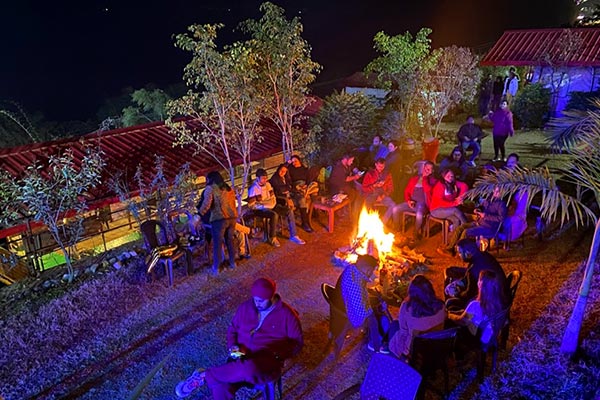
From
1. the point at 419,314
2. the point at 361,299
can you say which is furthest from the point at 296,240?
the point at 419,314

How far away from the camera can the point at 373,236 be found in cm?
752

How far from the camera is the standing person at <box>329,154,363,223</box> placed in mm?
9164

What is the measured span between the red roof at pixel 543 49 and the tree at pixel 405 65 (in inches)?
277

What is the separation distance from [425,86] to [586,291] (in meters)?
9.23

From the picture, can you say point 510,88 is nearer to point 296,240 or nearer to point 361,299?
point 296,240

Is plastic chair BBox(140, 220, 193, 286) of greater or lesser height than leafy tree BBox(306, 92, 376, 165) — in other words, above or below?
below

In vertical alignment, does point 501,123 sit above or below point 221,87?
below

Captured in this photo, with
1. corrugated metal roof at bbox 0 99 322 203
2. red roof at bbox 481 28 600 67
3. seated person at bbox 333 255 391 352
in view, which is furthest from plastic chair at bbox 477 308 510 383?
red roof at bbox 481 28 600 67

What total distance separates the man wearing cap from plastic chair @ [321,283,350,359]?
30.8 inches

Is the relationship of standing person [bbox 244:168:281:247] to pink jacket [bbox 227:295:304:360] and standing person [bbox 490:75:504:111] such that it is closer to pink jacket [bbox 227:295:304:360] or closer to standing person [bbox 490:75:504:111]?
pink jacket [bbox 227:295:304:360]

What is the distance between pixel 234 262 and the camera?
7812 mm

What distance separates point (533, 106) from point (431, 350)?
14.2 meters

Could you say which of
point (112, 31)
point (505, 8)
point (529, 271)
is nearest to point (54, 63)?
point (112, 31)

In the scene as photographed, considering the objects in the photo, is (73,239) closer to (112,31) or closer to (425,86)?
(425,86)
